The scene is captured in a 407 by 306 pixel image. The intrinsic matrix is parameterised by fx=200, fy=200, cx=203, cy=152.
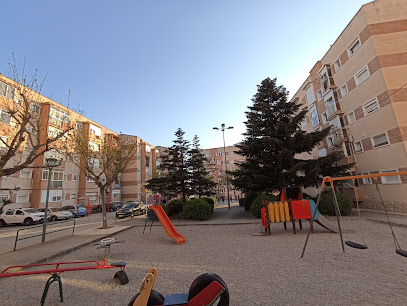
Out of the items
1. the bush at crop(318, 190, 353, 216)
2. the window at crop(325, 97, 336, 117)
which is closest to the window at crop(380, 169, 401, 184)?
the bush at crop(318, 190, 353, 216)

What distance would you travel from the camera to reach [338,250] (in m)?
6.55

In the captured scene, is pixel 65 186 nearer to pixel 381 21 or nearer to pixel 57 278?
pixel 57 278

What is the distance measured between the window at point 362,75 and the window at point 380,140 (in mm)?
4890

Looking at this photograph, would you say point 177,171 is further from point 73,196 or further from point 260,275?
point 73,196

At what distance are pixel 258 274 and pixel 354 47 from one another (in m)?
21.5

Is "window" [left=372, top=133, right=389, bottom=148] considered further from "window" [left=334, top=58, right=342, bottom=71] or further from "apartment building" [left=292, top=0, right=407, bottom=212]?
"window" [left=334, top=58, right=342, bottom=71]

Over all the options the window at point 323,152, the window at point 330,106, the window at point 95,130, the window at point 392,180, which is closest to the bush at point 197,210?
the window at point 392,180

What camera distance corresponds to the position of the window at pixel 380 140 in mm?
15008

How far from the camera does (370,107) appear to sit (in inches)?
636

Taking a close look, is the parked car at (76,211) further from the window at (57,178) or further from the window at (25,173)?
the window at (25,173)

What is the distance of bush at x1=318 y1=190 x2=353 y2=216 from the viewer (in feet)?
42.9

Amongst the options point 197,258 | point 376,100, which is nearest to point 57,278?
point 197,258

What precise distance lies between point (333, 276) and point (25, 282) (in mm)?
7571

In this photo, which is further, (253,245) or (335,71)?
(335,71)
